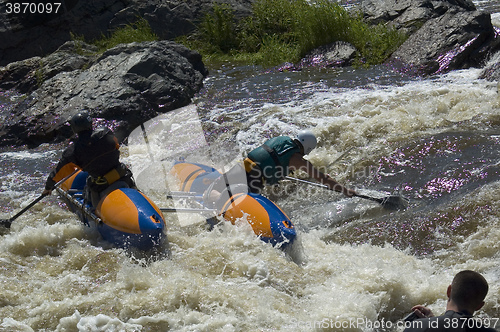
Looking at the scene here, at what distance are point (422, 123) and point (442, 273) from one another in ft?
10.1

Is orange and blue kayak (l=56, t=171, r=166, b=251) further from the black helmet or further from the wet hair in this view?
the wet hair

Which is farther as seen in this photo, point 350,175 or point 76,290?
point 350,175

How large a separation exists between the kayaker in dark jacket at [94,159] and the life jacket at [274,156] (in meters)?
1.25

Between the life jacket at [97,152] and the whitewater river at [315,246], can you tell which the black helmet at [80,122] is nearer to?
the life jacket at [97,152]

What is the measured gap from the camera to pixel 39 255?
4.52 meters

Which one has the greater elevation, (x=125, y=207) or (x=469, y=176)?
(x=125, y=207)

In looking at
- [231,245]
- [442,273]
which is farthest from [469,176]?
[231,245]

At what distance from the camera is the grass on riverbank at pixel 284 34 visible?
9.88m

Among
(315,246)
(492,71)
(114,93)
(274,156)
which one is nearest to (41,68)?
(114,93)

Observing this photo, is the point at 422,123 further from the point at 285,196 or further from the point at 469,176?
the point at 285,196

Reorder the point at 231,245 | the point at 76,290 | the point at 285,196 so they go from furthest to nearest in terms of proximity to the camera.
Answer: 1. the point at 285,196
2. the point at 231,245
3. the point at 76,290

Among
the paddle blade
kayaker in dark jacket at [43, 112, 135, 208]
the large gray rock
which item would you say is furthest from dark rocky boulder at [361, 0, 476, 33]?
kayaker in dark jacket at [43, 112, 135, 208]

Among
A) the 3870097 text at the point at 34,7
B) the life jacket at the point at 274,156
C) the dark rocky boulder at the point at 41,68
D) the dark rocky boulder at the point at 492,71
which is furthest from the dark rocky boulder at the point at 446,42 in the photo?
the 3870097 text at the point at 34,7

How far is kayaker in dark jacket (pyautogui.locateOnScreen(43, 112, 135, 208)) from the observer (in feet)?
15.7
